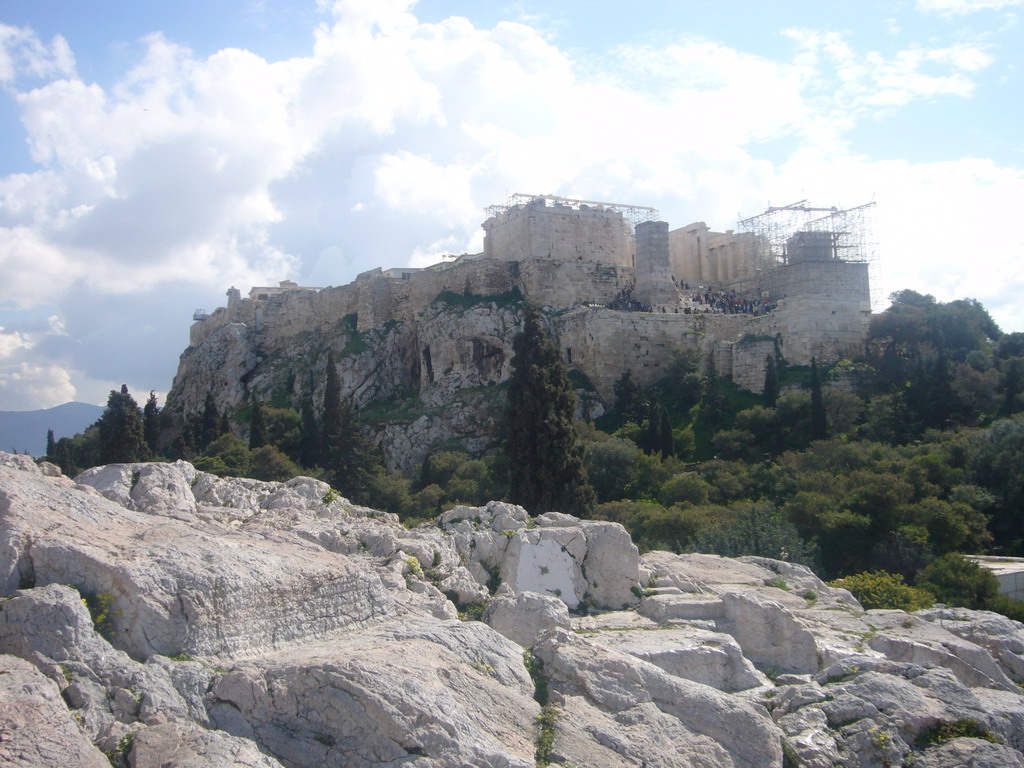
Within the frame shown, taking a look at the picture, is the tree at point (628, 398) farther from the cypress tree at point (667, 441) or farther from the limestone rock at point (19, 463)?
the limestone rock at point (19, 463)

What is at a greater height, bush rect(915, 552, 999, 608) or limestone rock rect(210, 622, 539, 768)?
limestone rock rect(210, 622, 539, 768)

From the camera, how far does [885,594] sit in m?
15.2

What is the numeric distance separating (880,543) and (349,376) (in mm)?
27538

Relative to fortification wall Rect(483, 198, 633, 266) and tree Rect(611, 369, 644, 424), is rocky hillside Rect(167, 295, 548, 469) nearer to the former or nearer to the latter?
tree Rect(611, 369, 644, 424)

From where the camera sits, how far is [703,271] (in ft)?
159

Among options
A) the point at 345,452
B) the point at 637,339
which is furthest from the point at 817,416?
the point at 345,452

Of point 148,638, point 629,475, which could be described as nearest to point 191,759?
Answer: point 148,638

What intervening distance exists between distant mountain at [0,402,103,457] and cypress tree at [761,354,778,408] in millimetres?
59829

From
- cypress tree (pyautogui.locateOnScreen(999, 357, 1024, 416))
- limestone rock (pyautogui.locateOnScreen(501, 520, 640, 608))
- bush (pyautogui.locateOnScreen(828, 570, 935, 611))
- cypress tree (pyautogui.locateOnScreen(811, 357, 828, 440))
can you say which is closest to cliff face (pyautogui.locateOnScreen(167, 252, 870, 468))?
cypress tree (pyautogui.locateOnScreen(811, 357, 828, 440))

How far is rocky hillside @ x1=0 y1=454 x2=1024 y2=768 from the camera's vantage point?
6.80 meters

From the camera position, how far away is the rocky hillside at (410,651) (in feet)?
22.3

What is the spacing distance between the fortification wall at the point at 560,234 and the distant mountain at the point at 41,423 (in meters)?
48.0

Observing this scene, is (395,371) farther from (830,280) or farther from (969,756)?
(969,756)

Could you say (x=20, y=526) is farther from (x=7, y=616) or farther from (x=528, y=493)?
(x=528, y=493)
